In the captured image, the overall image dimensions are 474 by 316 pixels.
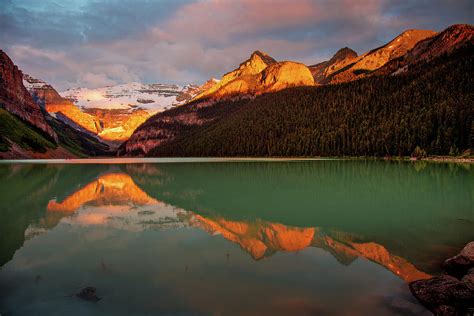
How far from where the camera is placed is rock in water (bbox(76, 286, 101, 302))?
10727 mm

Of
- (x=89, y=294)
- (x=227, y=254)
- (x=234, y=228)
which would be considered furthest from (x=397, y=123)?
(x=89, y=294)

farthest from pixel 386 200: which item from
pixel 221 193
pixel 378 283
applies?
pixel 378 283

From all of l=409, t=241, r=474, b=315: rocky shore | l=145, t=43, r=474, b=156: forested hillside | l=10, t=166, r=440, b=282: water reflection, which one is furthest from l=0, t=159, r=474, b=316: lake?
l=145, t=43, r=474, b=156: forested hillside

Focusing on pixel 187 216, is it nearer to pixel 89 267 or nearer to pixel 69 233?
pixel 69 233

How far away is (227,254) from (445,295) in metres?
8.68

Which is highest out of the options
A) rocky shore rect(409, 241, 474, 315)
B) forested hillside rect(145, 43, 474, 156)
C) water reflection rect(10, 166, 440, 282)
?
forested hillside rect(145, 43, 474, 156)

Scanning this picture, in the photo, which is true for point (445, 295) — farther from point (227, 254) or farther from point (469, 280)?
point (227, 254)

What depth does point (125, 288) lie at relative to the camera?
11547mm

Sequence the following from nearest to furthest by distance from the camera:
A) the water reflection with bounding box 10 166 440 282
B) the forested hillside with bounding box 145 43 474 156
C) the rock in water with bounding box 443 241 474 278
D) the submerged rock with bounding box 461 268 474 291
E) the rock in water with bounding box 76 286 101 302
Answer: the submerged rock with bounding box 461 268 474 291, the rock in water with bounding box 76 286 101 302, the rock in water with bounding box 443 241 474 278, the water reflection with bounding box 10 166 440 282, the forested hillside with bounding box 145 43 474 156

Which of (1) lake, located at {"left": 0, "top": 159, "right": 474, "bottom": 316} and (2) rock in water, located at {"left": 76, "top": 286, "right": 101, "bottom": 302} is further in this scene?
(2) rock in water, located at {"left": 76, "top": 286, "right": 101, "bottom": 302}

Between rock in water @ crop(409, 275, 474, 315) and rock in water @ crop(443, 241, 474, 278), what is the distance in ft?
6.38

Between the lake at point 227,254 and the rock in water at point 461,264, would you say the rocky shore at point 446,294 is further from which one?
the rock in water at point 461,264

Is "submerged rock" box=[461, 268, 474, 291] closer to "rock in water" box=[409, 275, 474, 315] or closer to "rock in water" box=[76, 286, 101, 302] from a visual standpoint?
"rock in water" box=[409, 275, 474, 315]

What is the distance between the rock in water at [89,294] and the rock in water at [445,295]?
10.2m
